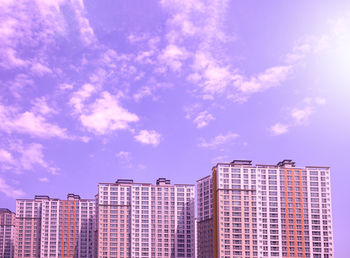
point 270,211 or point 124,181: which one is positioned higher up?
point 124,181

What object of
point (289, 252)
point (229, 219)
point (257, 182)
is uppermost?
point (257, 182)

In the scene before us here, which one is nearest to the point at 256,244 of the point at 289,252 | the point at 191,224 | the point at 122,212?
the point at 289,252

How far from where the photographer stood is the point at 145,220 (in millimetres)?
170750

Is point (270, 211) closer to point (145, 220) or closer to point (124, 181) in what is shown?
point (145, 220)

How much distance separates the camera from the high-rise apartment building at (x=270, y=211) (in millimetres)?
135625

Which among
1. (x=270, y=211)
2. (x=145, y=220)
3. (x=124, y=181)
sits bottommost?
(x=145, y=220)

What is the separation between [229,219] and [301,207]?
21.9m

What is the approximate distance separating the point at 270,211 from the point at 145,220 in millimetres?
50032

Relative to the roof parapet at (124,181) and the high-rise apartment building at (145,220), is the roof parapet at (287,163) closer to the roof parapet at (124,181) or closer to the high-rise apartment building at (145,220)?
the high-rise apartment building at (145,220)

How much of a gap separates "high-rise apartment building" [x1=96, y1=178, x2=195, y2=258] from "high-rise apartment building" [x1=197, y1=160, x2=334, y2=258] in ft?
89.7

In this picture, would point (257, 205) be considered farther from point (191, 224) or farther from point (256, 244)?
point (191, 224)

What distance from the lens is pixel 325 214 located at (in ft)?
461

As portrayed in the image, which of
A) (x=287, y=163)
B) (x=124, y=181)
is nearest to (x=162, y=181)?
(x=124, y=181)

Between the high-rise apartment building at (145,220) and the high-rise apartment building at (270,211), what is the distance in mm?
27328
